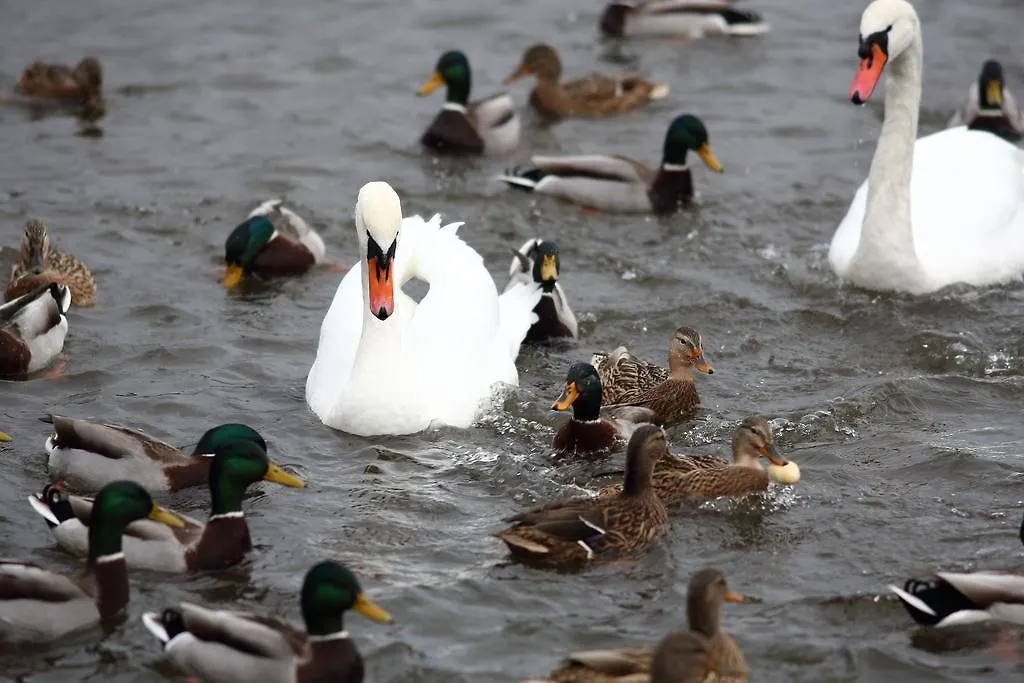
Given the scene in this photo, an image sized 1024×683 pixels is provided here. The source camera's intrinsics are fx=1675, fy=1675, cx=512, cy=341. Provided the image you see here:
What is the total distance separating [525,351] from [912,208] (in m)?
2.92

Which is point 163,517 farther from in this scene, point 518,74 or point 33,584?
point 518,74

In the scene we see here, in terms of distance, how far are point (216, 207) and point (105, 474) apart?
16.0 feet

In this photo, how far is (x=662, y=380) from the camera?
9359 millimetres

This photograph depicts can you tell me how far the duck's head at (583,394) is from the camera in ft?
27.3

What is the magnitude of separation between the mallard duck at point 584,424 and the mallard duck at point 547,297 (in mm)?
1483

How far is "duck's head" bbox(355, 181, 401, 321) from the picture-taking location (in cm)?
843

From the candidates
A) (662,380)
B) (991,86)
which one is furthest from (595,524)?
(991,86)

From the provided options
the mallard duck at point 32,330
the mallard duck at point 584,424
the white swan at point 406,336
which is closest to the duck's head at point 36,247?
the mallard duck at point 32,330

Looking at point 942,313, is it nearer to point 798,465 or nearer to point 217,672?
point 798,465

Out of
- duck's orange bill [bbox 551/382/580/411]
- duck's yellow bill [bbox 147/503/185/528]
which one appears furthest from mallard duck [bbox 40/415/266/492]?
duck's orange bill [bbox 551/382/580/411]

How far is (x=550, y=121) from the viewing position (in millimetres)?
14812

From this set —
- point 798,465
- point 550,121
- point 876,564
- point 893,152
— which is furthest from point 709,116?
point 876,564

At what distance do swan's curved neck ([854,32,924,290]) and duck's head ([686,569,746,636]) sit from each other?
4.83 metres

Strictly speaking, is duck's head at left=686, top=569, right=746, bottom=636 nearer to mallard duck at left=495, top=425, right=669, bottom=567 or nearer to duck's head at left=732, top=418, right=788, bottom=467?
mallard duck at left=495, top=425, right=669, bottom=567
